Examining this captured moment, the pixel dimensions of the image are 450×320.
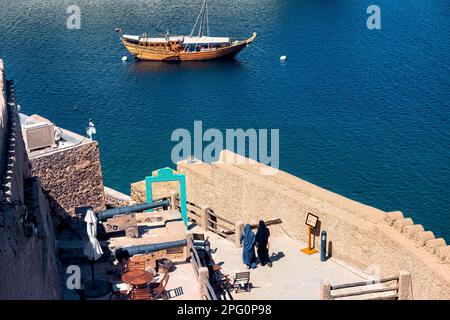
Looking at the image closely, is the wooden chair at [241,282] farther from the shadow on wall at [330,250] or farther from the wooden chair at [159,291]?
the shadow on wall at [330,250]

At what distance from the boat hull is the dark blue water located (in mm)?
988

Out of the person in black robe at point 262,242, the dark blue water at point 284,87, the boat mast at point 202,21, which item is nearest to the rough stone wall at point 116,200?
the person in black robe at point 262,242

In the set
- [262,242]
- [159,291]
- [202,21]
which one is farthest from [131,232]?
[202,21]

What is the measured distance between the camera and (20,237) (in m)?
16.0

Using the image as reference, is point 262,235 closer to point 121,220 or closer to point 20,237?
point 121,220

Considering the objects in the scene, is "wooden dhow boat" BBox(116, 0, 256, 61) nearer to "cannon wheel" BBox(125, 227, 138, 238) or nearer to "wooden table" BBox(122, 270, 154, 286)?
"cannon wheel" BBox(125, 227, 138, 238)

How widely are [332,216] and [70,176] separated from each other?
1084 cm

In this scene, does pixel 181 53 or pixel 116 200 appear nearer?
pixel 116 200

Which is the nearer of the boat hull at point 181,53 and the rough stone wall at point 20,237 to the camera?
the rough stone wall at point 20,237

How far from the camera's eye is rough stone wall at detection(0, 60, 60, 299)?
1451 cm

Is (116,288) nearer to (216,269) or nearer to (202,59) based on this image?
A: (216,269)

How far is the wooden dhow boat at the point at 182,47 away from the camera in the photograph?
262 feet
